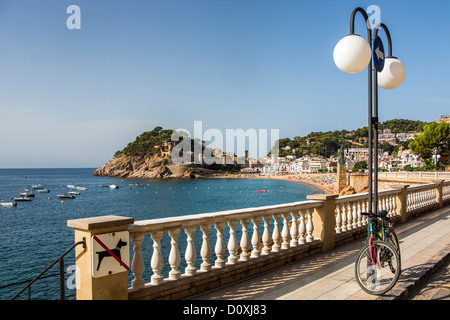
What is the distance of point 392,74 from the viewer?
18.8 ft

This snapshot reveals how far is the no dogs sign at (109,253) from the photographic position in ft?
11.8

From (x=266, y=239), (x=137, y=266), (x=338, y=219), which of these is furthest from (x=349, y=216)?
(x=137, y=266)

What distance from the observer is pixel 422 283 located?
5.27 meters

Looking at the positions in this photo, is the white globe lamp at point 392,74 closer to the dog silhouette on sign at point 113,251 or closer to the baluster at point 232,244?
the baluster at point 232,244

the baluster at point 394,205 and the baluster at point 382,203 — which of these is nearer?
the baluster at point 382,203

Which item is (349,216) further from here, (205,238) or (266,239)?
(205,238)

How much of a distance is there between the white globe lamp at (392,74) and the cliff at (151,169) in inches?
6357

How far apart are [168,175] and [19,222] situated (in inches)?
4784

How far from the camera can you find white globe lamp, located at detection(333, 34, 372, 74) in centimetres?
466

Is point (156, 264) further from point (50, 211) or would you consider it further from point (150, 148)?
point (150, 148)

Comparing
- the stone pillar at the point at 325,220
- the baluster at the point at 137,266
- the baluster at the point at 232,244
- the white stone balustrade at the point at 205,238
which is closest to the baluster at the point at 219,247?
the white stone balustrade at the point at 205,238

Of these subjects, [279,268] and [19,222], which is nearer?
[279,268]

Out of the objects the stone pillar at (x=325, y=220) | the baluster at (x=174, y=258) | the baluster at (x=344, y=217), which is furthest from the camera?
the baluster at (x=344, y=217)
